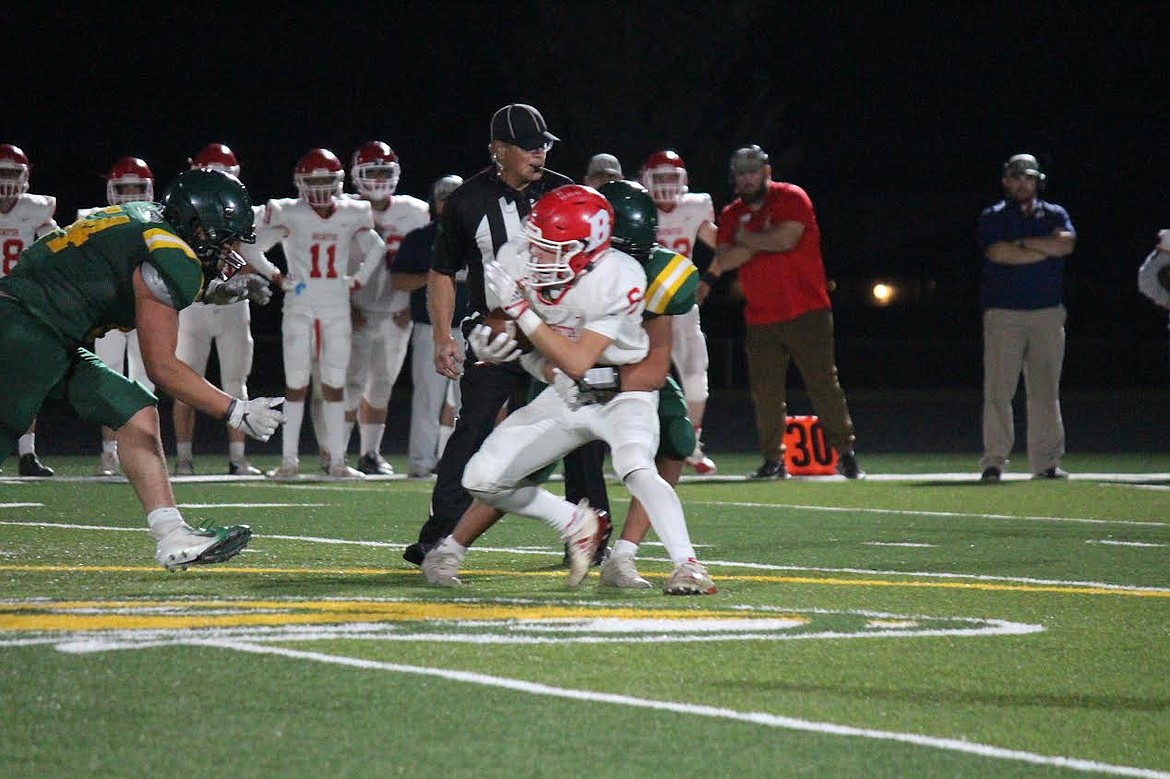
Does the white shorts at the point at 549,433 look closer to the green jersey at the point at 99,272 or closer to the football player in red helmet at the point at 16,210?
the green jersey at the point at 99,272

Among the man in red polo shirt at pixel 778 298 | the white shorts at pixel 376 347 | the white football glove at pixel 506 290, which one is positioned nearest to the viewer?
the white football glove at pixel 506 290

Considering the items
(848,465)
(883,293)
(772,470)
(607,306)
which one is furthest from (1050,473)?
(883,293)

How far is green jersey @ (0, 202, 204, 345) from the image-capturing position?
20.6 ft

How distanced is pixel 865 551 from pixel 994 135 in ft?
97.8

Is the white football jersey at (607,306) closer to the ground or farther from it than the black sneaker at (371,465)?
farther from it

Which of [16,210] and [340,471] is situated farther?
[16,210]

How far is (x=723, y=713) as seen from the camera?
4152 millimetres

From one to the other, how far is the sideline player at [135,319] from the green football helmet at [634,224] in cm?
120

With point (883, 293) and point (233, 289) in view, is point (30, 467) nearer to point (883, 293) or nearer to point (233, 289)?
point (233, 289)

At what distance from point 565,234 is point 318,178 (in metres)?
6.70

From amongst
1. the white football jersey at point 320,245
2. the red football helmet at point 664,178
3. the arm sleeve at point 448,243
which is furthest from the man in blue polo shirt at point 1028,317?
the arm sleeve at point 448,243

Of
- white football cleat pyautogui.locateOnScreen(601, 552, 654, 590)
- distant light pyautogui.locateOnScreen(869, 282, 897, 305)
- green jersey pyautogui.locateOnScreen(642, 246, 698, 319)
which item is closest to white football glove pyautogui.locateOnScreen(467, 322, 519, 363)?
green jersey pyautogui.locateOnScreen(642, 246, 698, 319)

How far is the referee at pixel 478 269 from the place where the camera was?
709cm

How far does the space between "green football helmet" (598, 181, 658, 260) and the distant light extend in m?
26.4
